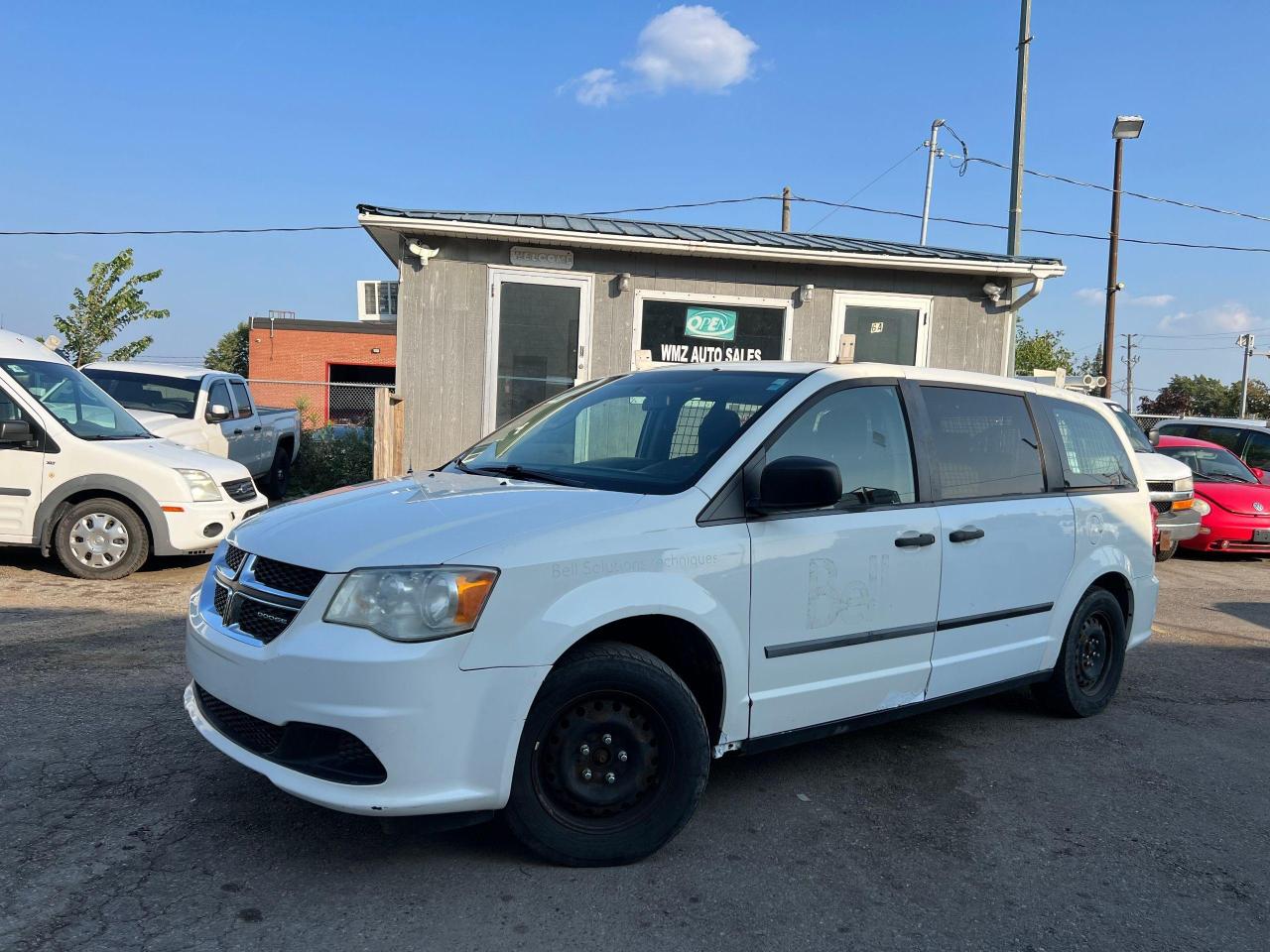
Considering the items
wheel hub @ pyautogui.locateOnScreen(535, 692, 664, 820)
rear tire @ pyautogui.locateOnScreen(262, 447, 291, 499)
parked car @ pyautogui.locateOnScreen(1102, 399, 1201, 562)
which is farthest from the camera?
rear tire @ pyautogui.locateOnScreen(262, 447, 291, 499)

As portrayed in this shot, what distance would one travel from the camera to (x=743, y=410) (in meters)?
3.85

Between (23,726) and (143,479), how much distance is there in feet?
12.3

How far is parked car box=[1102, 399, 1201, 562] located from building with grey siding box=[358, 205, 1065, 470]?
2.29 metres

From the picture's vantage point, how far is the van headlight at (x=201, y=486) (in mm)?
7788

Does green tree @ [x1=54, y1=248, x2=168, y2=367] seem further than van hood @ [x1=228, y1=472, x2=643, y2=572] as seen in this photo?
Yes

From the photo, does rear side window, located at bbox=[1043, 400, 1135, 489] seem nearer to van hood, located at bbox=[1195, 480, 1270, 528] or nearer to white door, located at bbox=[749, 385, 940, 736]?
white door, located at bbox=[749, 385, 940, 736]

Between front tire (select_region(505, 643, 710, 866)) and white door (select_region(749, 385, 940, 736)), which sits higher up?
white door (select_region(749, 385, 940, 736))

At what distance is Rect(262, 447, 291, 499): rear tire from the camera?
13531mm

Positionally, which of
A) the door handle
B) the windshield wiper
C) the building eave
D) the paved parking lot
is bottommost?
the paved parking lot

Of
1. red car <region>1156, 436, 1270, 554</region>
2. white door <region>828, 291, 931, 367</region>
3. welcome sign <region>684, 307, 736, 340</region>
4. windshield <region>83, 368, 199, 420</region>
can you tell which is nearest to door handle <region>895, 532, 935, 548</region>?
welcome sign <region>684, 307, 736, 340</region>

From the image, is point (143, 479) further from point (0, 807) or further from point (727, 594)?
point (727, 594)

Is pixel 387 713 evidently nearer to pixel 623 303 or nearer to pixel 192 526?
pixel 192 526

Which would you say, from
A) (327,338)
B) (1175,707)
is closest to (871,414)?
(1175,707)

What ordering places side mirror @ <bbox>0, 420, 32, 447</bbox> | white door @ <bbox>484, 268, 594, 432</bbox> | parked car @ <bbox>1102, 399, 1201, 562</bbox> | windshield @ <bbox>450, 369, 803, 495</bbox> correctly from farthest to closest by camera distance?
white door @ <bbox>484, 268, 594, 432</bbox>
parked car @ <bbox>1102, 399, 1201, 562</bbox>
side mirror @ <bbox>0, 420, 32, 447</bbox>
windshield @ <bbox>450, 369, 803, 495</bbox>
